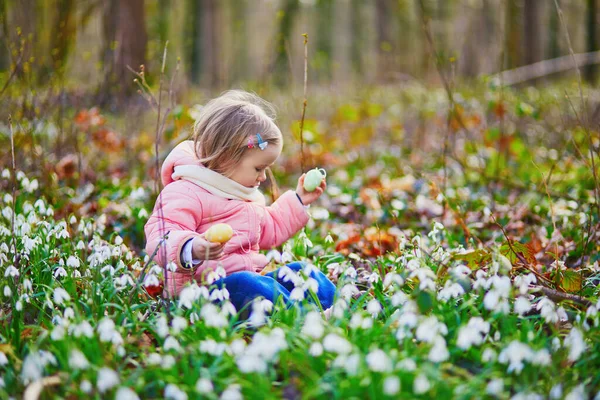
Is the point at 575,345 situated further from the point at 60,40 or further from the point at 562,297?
the point at 60,40

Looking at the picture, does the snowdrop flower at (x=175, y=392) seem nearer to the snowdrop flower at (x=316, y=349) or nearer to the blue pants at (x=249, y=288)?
the snowdrop flower at (x=316, y=349)

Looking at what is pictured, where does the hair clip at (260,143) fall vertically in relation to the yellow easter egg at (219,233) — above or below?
above

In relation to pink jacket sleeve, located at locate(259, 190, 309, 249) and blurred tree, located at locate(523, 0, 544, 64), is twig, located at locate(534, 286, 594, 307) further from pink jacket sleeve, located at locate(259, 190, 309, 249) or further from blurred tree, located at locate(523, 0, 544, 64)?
blurred tree, located at locate(523, 0, 544, 64)

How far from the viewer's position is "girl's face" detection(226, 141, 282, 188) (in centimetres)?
287

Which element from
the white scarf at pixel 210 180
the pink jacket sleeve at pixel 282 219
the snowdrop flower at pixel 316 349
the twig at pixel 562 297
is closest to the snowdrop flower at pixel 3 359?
the snowdrop flower at pixel 316 349

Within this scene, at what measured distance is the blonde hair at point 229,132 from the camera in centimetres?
285

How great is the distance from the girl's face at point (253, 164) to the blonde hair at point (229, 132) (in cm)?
2

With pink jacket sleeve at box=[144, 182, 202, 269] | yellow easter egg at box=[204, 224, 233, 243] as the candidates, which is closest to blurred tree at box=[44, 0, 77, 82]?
pink jacket sleeve at box=[144, 182, 202, 269]

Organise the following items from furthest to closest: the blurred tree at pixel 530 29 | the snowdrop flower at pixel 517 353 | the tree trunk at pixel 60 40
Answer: the blurred tree at pixel 530 29 < the tree trunk at pixel 60 40 < the snowdrop flower at pixel 517 353

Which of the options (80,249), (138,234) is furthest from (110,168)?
(80,249)

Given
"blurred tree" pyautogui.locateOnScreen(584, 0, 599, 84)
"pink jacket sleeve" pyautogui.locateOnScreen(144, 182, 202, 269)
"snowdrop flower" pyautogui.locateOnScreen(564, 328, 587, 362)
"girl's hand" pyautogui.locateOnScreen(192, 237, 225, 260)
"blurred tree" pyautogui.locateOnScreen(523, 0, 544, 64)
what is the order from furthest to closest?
"blurred tree" pyautogui.locateOnScreen(584, 0, 599, 84), "blurred tree" pyautogui.locateOnScreen(523, 0, 544, 64), "pink jacket sleeve" pyautogui.locateOnScreen(144, 182, 202, 269), "girl's hand" pyautogui.locateOnScreen(192, 237, 225, 260), "snowdrop flower" pyautogui.locateOnScreen(564, 328, 587, 362)

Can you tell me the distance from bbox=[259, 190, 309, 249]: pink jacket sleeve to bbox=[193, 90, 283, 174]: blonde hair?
1.20 feet

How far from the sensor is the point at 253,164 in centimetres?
289

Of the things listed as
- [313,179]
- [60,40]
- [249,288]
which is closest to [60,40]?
[60,40]
